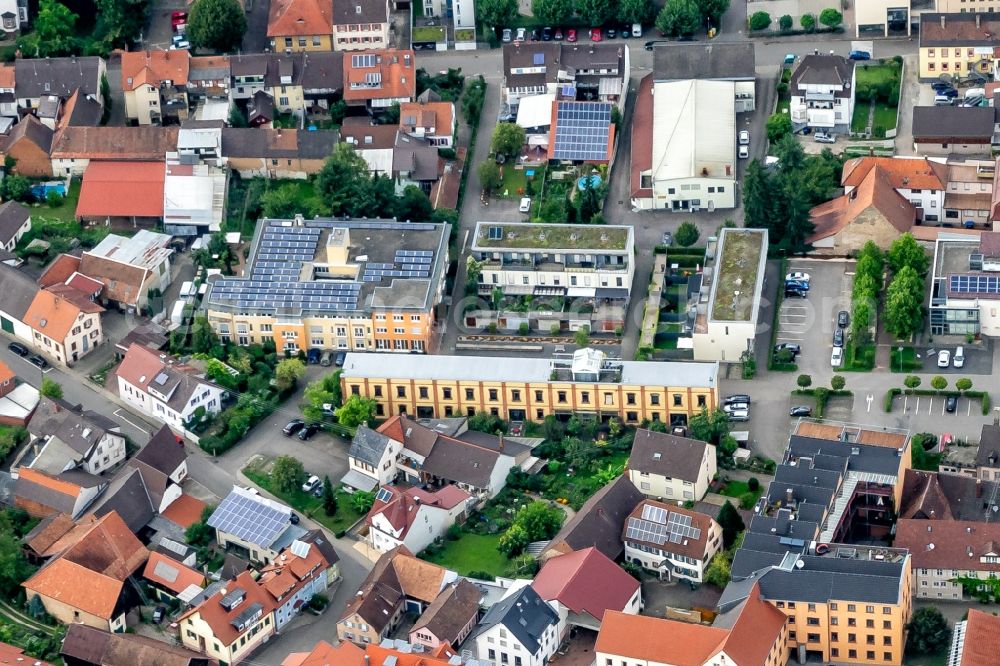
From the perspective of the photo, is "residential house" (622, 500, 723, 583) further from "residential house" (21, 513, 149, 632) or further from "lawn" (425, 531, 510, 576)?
"residential house" (21, 513, 149, 632)

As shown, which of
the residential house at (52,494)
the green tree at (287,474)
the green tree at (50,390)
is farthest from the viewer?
the green tree at (50,390)

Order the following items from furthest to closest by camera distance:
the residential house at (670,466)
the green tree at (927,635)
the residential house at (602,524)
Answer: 1. the residential house at (670,466)
2. the residential house at (602,524)
3. the green tree at (927,635)

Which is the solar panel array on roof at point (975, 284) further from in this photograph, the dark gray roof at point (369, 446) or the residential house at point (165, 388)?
the residential house at point (165, 388)

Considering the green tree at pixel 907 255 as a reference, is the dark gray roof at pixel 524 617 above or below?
below

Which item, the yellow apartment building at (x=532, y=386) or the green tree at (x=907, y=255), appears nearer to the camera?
the yellow apartment building at (x=532, y=386)

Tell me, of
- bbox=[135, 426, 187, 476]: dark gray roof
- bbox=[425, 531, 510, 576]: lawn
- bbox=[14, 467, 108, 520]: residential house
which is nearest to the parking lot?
bbox=[425, 531, 510, 576]: lawn

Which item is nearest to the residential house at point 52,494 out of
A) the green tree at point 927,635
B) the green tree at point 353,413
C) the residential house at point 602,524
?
the green tree at point 353,413
